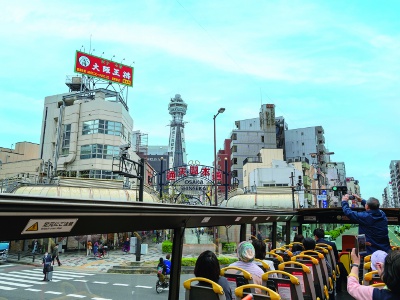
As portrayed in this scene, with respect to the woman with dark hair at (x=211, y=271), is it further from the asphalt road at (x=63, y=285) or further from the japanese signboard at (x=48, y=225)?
the japanese signboard at (x=48, y=225)

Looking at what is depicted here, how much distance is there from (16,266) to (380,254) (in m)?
3.90

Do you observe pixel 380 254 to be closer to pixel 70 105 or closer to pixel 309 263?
pixel 309 263

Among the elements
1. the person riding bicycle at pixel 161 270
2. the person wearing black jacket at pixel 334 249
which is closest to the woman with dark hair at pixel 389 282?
the person riding bicycle at pixel 161 270

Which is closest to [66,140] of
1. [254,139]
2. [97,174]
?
[97,174]

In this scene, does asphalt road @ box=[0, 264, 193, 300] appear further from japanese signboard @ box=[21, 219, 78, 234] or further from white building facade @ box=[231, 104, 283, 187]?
white building facade @ box=[231, 104, 283, 187]

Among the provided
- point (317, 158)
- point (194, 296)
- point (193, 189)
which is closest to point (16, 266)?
point (194, 296)

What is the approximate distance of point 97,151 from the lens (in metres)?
36.2

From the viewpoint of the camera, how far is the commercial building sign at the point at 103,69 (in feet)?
138

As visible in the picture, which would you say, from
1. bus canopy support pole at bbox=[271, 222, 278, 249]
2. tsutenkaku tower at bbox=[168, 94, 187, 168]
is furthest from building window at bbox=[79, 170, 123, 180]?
tsutenkaku tower at bbox=[168, 94, 187, 168]

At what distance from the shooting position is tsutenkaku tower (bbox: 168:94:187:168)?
488ft

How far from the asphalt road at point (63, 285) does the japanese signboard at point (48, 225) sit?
1.74 ft

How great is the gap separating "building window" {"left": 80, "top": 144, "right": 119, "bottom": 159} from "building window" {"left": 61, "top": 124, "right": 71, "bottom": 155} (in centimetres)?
238

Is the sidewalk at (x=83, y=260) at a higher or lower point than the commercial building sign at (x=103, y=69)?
lower

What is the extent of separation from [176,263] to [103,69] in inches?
1686
